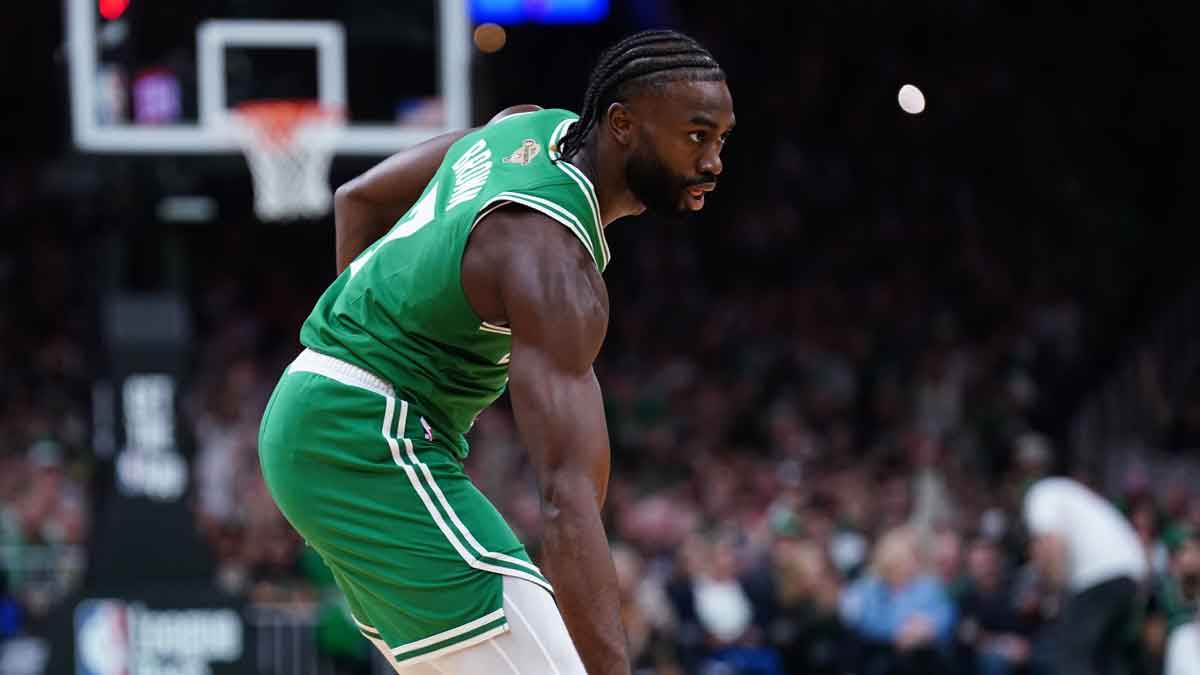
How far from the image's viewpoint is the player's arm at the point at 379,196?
4.42 m

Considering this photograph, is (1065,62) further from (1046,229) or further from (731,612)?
(731,612)

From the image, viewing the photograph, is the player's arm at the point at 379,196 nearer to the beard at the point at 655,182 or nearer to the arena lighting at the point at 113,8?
the beard at the point at 655,182

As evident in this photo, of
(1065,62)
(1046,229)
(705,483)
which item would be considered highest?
(1065,62)

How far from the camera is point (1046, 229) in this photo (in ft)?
60.1

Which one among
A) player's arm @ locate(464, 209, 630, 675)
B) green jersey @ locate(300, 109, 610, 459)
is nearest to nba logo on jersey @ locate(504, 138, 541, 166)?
green jersey @ locate(300, 109, 610, 459)

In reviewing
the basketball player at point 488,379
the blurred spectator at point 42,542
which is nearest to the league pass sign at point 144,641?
the blurred spectator at point 42,542

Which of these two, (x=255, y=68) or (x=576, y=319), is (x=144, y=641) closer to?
(x=255, y=68)

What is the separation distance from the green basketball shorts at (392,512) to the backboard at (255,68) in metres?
6.65

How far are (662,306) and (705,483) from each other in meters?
4.14

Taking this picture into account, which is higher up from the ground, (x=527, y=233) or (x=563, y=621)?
(x=527, y=233)

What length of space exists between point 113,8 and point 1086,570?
6223 millimetres

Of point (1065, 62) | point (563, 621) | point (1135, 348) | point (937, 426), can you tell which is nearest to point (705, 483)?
point (937, 426)

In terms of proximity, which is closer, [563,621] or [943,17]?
[563,621]

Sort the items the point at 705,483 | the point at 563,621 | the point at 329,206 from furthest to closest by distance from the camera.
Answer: the point at 705,483 → the point at 329,206 → the point at 563,621
